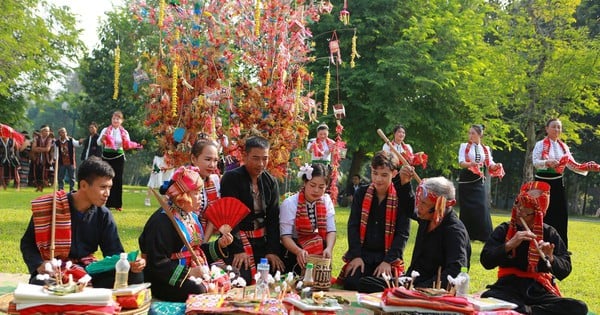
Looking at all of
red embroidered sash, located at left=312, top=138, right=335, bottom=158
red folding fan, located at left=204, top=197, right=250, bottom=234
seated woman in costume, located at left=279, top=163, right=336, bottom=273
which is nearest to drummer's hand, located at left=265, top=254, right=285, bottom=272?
seated woman in costume, located at left=279, top=163, right=336, bottom=273

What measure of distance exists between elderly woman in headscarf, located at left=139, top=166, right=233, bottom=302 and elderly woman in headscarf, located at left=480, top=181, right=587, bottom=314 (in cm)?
210

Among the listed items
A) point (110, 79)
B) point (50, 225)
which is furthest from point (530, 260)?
point (110, 79)

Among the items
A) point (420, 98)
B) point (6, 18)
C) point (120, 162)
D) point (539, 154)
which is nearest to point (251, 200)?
point (539, 154)

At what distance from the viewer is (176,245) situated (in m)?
4.86

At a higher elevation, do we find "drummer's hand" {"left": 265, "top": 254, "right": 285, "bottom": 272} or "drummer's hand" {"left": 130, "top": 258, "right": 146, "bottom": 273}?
"drummer's hand" {"left": 130, "top": 258, "right": 146, "bottom": 273}

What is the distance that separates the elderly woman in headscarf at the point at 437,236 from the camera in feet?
16.3

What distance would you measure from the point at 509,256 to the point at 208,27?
4.67 m

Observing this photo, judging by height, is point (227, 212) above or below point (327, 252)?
above

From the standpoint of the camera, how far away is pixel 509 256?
478 centimetres

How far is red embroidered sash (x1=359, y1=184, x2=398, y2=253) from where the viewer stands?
236 inches

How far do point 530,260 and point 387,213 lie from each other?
1.56 meters

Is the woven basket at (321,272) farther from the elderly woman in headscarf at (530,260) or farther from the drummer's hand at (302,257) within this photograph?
the elderly woman in headscarf at (530,260)

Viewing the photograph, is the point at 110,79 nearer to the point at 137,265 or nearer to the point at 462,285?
the point at 137,265

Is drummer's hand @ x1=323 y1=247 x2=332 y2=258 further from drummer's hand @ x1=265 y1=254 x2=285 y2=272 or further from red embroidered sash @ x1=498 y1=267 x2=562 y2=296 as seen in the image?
red embroidered sash @ x1=498 y1=267 x2=562 y2=296
